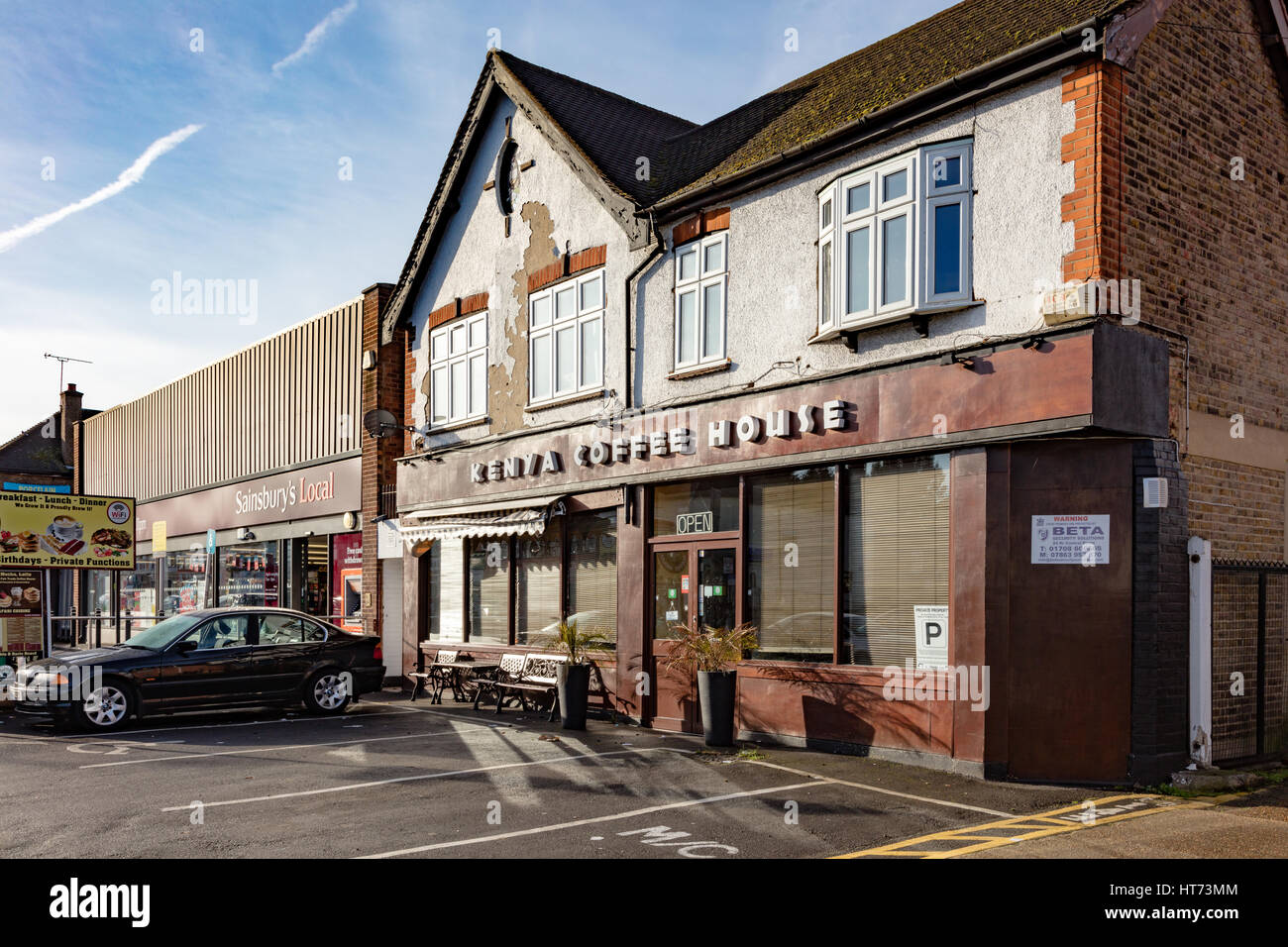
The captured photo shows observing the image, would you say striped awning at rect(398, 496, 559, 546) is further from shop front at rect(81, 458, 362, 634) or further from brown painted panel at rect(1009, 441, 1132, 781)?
brown painted panel at rect(1009, 441, 1132, 781)

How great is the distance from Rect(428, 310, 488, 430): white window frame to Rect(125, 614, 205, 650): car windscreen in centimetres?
539

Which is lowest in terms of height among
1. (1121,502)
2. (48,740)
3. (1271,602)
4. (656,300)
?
(48,740)

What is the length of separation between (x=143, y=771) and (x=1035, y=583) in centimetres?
869

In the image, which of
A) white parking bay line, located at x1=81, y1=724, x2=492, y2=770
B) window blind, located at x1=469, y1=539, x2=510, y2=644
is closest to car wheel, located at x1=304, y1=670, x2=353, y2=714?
white parking bay line, located at x1=81, y1=724, x2=492, y2=770

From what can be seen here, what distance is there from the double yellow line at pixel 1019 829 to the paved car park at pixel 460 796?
20 cm

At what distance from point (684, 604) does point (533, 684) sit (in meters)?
2.56

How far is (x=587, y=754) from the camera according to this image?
1209 centimetres

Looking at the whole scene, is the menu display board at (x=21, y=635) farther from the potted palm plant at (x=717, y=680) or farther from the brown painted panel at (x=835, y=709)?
the brown painted panel at (x=835, y=709)

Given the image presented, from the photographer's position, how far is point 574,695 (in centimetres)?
1420

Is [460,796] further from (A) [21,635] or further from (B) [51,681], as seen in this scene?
(A) [21,635]

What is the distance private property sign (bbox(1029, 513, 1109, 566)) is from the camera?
10391 millimetres

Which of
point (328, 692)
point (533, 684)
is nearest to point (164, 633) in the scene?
point (328, 692)
